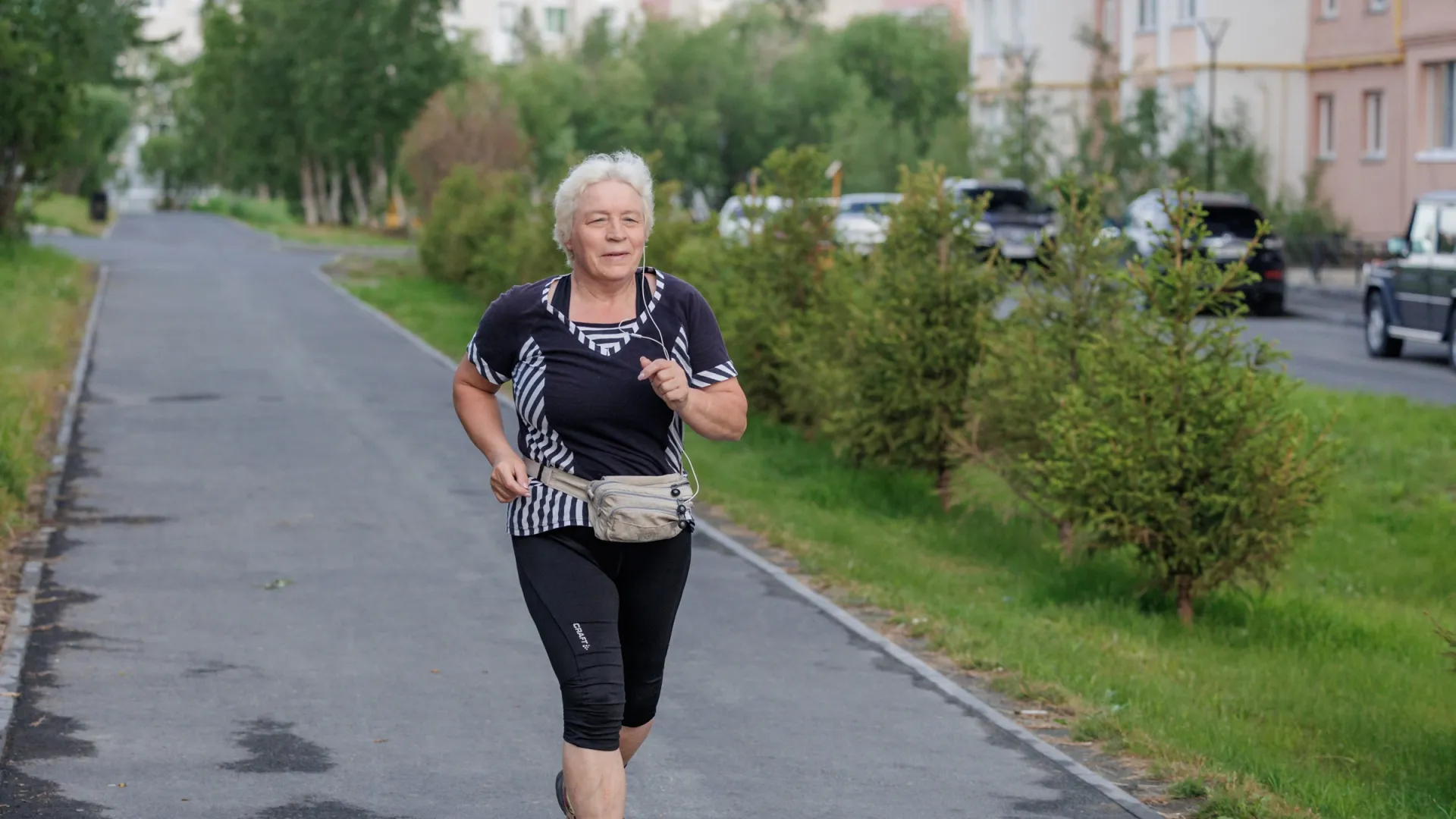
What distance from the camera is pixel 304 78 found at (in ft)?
221

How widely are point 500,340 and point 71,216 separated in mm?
66285

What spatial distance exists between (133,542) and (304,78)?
190ft

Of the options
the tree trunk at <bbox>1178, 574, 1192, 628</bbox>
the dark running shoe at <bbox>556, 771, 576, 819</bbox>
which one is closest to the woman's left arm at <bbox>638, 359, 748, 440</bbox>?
the dark running shoe at <bbox>556, 771, 576, 819</bbox>

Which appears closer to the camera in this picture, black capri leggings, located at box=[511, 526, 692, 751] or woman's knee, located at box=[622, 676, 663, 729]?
black capri leggings, located at box=[511, 526, 692, 751]

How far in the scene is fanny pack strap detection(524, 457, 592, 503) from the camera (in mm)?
4824

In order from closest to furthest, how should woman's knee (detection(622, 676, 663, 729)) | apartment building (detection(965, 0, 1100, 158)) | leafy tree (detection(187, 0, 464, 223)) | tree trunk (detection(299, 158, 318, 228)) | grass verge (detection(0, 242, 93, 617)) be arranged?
woman's knee (detection(622, 676, 663, 729))
grass verge (detection(0, 242, 93, 617))
apartment building (detection(965, 0, 1100, 158))
leafy tree (detection(187, 0, 464, 223))
tree trunk (detection(299, 158, 318, 228))

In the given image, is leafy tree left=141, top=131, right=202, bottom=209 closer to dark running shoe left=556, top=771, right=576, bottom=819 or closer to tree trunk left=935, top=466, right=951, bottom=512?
tree trunk left=935, top=466, right=951, bottom=512

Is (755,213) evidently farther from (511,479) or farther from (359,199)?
(359,199)

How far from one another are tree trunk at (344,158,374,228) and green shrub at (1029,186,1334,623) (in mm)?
62717

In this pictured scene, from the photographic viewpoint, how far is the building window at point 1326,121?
150ft

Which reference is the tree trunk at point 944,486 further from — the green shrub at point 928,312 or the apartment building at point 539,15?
the apartment building at point 539,15

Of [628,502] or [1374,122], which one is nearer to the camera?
[628,502]

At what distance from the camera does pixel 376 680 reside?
802 centimetres

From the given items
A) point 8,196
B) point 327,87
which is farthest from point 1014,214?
point 327,87
